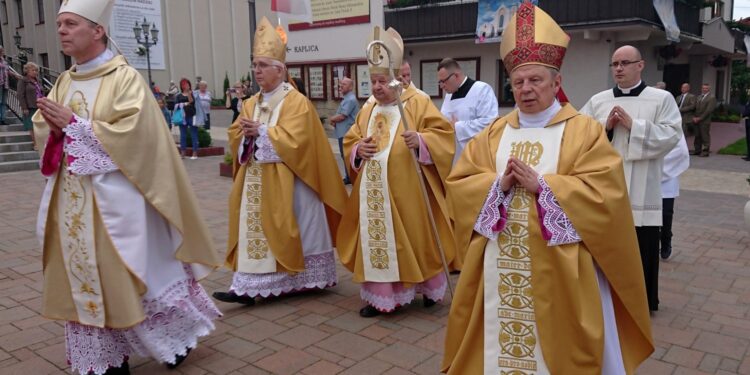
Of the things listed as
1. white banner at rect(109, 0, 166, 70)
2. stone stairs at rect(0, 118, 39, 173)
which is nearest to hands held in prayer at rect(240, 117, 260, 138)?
stone stairs at rect(0, 118, 39, 173)

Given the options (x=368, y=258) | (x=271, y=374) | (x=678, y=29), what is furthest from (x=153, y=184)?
(x=678, y=29)

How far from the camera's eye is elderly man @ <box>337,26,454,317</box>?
4.66 metres

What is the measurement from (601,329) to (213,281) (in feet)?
12.9

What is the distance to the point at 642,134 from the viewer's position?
438cm

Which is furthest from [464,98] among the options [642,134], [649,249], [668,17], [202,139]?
[668,17]

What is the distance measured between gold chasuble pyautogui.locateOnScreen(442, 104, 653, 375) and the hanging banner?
13.5 m

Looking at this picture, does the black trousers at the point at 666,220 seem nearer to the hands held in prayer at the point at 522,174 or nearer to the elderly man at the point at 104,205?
the hands held in prayer at the point at 522,174

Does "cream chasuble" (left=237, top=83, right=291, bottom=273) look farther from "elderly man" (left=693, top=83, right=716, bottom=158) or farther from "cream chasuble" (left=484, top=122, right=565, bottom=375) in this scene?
"elderly man" (left=693, top=83, right=716, bottom=158)

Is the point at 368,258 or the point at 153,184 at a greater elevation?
the point at 153,184

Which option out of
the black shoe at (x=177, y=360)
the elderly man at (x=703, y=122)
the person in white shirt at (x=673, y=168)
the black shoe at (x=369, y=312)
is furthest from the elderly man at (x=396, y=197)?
the elderly man at (x=703, y=122)

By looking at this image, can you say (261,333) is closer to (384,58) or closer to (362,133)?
(362,133)

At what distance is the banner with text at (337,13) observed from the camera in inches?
707

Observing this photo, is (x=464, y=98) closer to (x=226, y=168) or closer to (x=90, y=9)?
(x=90, y=9)

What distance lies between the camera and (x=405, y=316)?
477cm
